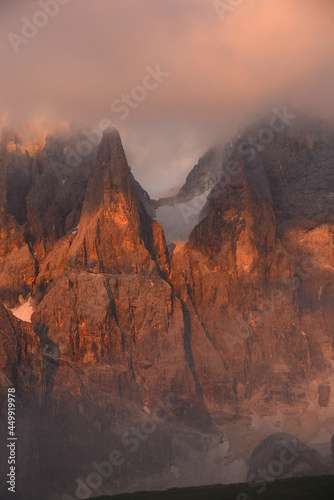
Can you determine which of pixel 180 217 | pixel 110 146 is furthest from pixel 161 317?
pixel 180 217

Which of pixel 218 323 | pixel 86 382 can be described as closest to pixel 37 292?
pixel 86 382

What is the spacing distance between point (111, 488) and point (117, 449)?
650 cm

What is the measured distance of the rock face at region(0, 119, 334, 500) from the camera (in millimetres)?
108625

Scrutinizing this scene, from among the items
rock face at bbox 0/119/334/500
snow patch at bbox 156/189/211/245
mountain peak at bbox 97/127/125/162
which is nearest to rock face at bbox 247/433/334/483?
rock face at bbox 0/119/334/500

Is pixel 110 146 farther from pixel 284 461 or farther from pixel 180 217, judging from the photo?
pixel 284 461

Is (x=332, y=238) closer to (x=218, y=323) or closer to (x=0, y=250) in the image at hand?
(x=218, y=323)

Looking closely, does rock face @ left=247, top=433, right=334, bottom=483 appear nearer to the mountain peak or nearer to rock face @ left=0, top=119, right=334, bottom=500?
rock face @ left=0, top=119, right=334, bottom=500

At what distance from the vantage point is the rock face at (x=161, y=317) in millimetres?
108625

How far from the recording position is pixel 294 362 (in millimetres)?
132250

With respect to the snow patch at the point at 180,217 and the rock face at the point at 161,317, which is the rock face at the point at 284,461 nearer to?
the rock face at the point at 161,317

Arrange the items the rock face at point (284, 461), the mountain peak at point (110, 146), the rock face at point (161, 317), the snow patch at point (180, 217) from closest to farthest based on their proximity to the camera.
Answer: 1. the rock face at point (284, 461)
2. the rock face at point (161, 317)
3. the mountain peak at point (110, 146)
4. the snow patch at point (180, 217)

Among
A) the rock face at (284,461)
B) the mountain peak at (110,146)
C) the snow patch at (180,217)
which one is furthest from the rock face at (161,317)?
the snow patch at (180,217)

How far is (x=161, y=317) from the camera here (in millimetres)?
127938

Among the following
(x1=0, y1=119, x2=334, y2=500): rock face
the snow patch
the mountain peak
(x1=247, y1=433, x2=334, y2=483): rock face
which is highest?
the mountain peak
